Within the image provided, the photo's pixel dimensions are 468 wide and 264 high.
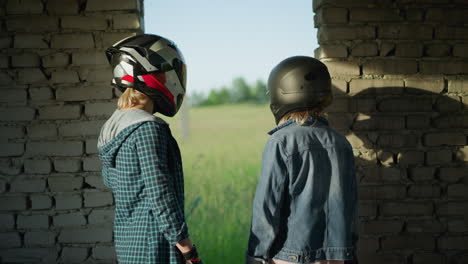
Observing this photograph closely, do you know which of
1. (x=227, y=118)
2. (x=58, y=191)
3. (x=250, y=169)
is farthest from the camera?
(x=227, y=118)

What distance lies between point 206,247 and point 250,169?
2590mm

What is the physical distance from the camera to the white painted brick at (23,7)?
8.80 feet

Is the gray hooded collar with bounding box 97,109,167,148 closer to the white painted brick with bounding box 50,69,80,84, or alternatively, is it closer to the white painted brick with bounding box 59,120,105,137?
the white painted brick with bounding box 59,120,105,137

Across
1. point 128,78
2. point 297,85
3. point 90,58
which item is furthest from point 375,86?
point 90,58

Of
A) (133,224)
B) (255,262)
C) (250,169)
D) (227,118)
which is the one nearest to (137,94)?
(133,224)

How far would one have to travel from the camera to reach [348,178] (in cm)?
195

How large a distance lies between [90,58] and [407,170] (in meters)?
2.29

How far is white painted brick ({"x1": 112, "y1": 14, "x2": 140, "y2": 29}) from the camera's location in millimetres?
2662

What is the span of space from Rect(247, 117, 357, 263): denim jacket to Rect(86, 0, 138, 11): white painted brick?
55.6 inches

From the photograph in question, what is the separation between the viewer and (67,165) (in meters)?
2.72

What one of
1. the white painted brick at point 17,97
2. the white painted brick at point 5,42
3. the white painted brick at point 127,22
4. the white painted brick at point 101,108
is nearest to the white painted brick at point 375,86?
the white painted brick at point 127,22

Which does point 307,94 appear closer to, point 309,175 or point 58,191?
point 309,175

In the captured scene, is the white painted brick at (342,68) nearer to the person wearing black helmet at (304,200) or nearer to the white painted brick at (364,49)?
the white painted brick at (364,49)

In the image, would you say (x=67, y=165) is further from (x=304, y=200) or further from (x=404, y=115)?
(x=404, y=115)
